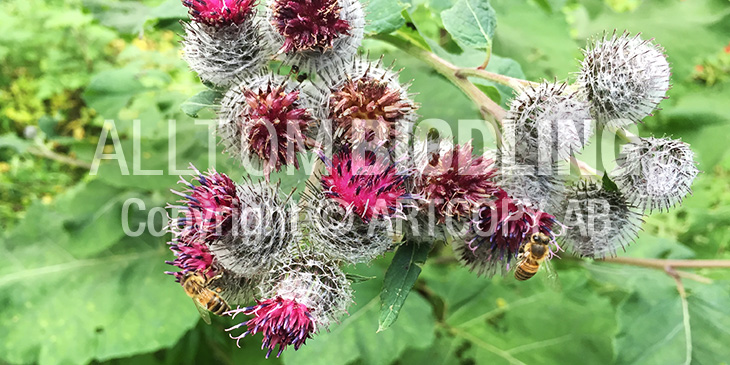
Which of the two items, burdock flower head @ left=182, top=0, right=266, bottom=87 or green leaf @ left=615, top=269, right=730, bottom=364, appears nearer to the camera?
burdock flower head @ left=182, top=0, right=266, bottom=87

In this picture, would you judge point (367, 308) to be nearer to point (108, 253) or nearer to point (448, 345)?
point (448, 345)

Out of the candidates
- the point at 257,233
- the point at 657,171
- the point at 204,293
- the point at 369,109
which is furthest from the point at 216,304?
the point at 657,171

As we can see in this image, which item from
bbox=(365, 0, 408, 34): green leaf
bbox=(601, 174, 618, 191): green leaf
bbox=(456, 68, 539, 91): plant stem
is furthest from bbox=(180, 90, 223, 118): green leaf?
bbox=(601, 174, 618, 191): green leaf

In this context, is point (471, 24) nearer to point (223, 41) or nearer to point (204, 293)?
point (223, 41)

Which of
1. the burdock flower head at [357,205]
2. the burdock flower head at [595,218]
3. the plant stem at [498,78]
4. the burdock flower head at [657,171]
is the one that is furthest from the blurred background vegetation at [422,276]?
the burdock flower head at [357,205]

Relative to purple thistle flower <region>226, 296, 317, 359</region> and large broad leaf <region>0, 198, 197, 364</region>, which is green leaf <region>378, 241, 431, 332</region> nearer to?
purple thistle flower <region>226, 296, 317, 359</region>
